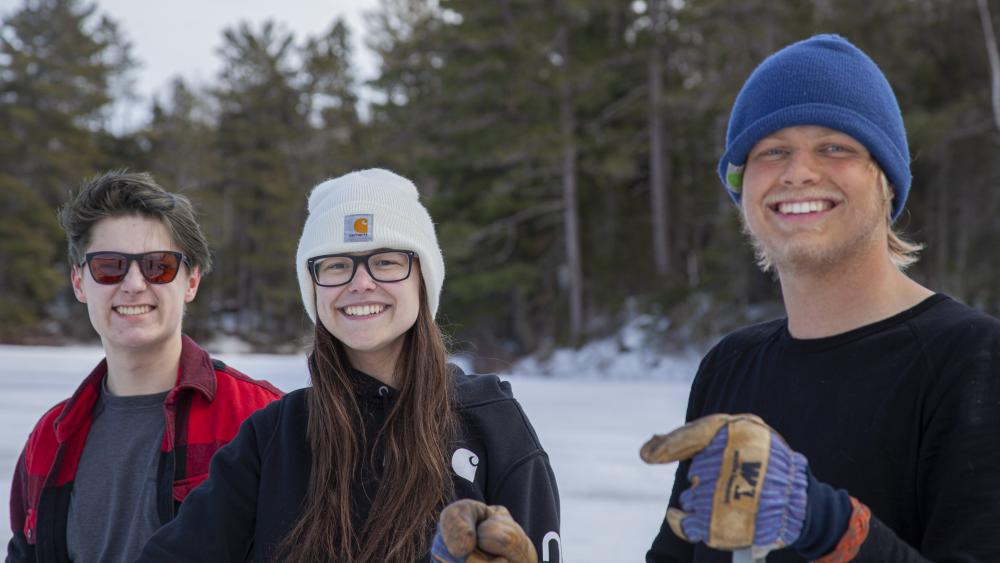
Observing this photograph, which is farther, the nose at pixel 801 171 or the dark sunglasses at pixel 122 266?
the dark sunglasses at pixel 122 266

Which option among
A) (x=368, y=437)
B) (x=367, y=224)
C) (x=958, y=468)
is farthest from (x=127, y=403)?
(x=958, y=468)

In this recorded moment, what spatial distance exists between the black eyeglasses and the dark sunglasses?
2.60ft

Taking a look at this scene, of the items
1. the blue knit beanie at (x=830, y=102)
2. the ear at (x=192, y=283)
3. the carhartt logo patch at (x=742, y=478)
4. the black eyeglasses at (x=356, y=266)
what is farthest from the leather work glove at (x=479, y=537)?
the ear at (x=192, y=283)

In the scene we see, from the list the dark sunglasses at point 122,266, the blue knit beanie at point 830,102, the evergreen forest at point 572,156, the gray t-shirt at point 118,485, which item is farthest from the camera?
the evergreen forest at point 572,156

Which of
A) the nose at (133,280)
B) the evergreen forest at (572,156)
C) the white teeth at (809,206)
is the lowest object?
the nose at (133,280)

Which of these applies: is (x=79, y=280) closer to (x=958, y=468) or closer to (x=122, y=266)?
(x=122, y=266)

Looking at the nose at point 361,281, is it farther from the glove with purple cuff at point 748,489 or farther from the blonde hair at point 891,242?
the glove with purple cuff at point 748,489

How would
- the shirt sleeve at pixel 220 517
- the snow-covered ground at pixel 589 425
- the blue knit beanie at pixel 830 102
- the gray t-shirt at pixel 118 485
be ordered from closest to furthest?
the blue knit beanie at pixel 830 102 → the shirt sleeve at pixel 220 517 → the gray t-shirt at pixel 118 485 → the snow-covered ground at pixel 589 425

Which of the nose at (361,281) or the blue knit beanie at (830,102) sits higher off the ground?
the blue knit beanie at (830,102)

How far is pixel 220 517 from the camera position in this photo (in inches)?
82.7

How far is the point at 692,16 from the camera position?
19.3 m

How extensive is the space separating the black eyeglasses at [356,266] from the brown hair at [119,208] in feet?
2.77

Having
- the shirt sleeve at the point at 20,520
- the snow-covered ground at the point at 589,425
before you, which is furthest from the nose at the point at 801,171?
the snow-covered ground at the point at 589,425

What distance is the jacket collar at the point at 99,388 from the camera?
2701 millimetres
